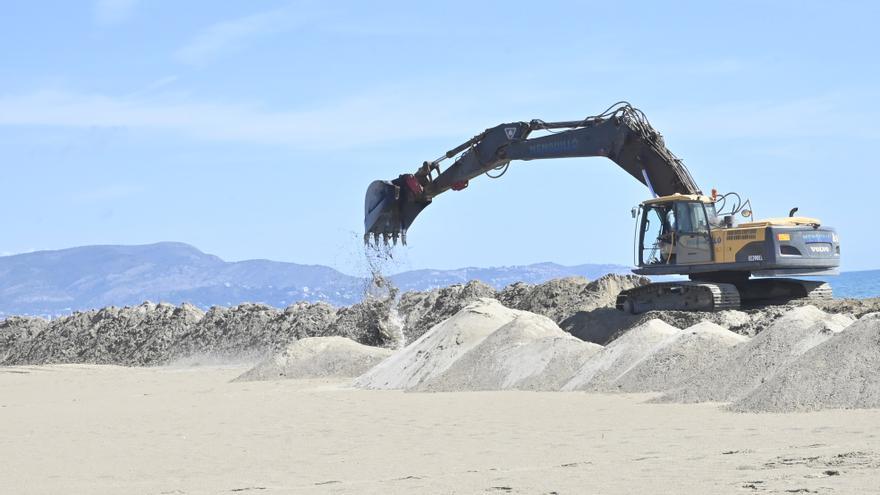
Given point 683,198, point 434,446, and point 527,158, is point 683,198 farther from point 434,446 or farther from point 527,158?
point 434,446

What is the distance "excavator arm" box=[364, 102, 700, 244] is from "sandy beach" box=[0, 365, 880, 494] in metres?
6.00

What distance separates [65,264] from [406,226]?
176m

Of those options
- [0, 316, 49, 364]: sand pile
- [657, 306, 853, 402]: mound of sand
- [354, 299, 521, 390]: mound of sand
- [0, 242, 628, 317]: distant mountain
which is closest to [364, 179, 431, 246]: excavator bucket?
[354, 299, 521, 390]: mound of sand

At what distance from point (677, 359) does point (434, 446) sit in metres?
5.02

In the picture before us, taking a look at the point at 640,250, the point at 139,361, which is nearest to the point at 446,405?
the point at 640,250

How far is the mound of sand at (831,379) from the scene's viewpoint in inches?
496

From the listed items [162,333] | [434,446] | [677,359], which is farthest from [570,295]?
[434,446]

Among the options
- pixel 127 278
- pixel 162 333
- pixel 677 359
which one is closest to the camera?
pixel 677 359

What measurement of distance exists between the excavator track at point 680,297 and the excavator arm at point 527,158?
67.1 inches

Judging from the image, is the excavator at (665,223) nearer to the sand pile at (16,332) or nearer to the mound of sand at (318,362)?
the mound of sand at (318,362)

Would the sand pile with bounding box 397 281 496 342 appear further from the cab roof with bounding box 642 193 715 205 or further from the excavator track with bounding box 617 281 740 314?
the cab roof with bounding box 642 193 715 205

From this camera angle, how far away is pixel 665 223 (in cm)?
2223

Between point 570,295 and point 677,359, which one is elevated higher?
point 570,295

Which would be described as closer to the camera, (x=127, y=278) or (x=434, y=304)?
(x=434, y=304)
